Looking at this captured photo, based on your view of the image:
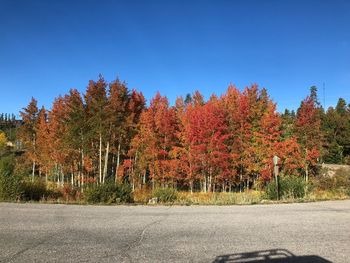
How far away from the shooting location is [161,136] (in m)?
39.5

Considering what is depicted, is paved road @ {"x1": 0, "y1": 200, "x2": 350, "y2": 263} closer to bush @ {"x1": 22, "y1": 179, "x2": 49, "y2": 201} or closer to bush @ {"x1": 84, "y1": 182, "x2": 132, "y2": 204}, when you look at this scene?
bush @ {"x1": 84, "y1": 182, "x2": 132, "y2": 204}

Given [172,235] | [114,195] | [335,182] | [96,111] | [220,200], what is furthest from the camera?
[96,111]

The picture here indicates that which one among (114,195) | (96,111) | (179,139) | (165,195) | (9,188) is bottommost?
(165,195)

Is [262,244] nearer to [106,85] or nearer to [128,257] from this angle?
[128,257]

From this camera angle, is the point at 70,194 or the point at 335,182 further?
the point at 335,182

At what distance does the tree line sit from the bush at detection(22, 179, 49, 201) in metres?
17.4

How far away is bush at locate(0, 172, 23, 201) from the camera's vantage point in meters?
15.1

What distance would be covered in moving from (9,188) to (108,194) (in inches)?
173

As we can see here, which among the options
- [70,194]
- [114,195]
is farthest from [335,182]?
[70,194]

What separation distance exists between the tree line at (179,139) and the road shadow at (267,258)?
27.1 meters

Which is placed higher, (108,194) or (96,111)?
(96,111)

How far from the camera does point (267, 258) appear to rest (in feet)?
20.2

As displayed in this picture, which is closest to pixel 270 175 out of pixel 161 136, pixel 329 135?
pixel 161 136

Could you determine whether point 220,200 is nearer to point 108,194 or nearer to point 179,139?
point 108,194
